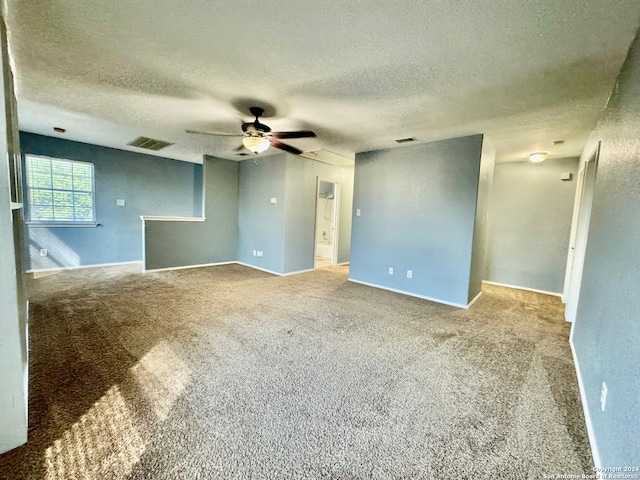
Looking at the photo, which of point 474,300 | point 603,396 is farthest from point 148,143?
point 603,396

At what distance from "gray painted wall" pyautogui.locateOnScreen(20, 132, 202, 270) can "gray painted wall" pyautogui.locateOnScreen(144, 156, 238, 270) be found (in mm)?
1176

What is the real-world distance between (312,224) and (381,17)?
4.41 meters

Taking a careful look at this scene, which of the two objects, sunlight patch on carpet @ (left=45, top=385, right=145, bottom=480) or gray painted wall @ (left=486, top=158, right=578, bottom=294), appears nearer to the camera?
sunlight patch on carpet @ (left=45, top=385, right=145, bottom=480)

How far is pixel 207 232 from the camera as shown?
5.95m

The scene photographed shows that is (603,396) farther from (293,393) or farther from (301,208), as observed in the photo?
(301,208)

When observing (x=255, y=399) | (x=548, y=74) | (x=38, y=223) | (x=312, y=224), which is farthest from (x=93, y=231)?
(x=548, y=74)

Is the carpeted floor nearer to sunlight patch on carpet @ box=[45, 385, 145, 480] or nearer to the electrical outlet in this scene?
sunlight patch on carpet @ box=[45, 385, 145, 480]

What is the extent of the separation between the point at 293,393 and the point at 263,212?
4330 millimetres

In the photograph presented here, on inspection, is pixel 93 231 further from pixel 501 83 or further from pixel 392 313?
pixel 501 83

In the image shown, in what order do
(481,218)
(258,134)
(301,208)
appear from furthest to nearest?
(301,208) < (481,218) < (258,134)

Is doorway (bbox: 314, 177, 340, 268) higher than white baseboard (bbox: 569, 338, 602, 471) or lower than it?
higher

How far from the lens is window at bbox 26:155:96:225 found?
479 cm

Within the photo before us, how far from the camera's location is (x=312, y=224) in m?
5.85

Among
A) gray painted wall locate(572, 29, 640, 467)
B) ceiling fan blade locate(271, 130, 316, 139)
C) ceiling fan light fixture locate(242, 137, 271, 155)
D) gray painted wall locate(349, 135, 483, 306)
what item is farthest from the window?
gray painted wall locate(572, 29, 640, 467)
